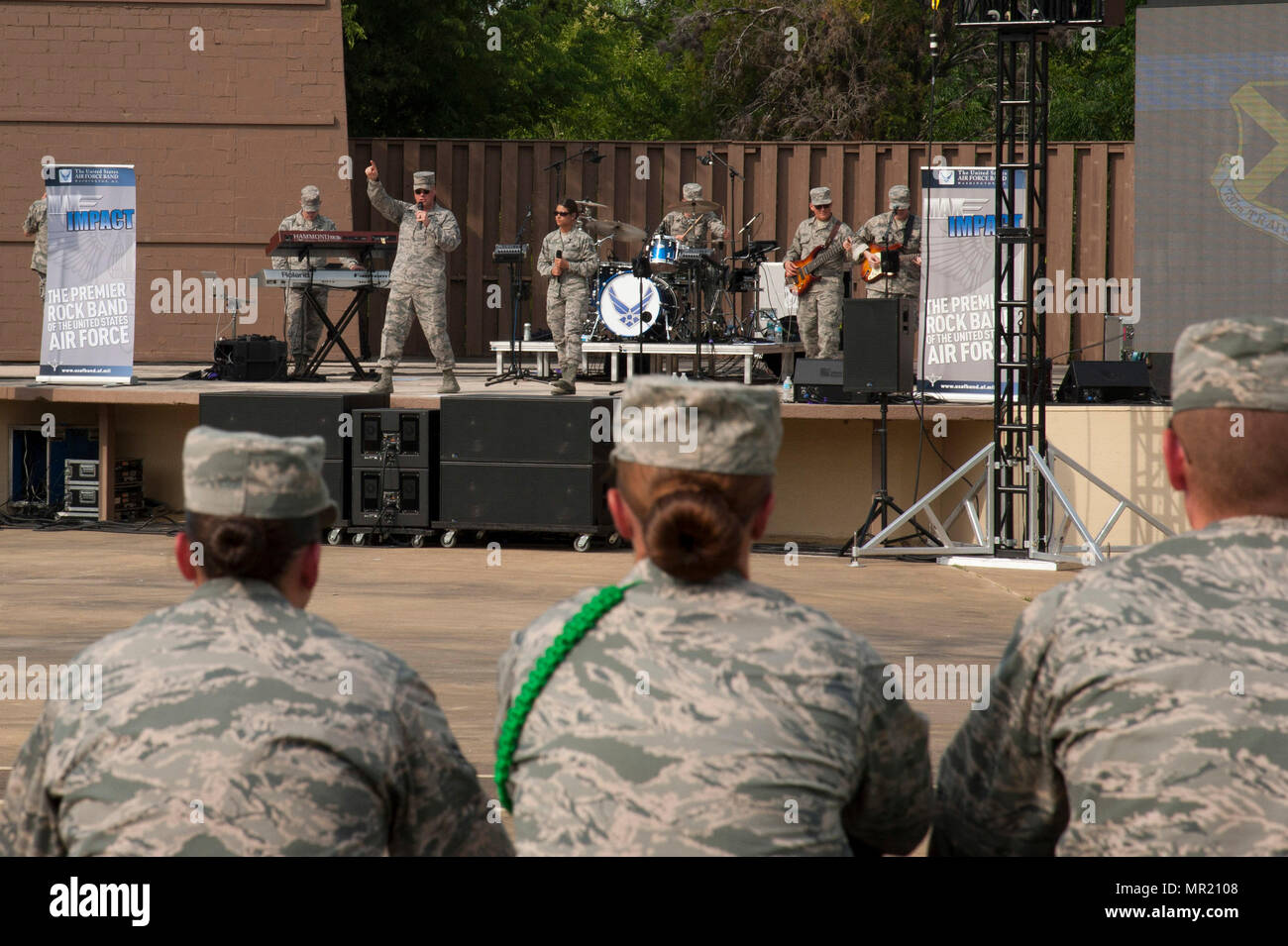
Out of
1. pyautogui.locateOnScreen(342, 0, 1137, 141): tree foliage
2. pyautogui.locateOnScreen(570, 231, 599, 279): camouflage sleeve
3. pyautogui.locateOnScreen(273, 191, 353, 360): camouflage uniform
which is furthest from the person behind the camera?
pyautogui.locateOnScreen(342, 0, 1137, 141): tree foliage

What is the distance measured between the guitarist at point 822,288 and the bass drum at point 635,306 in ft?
3.76

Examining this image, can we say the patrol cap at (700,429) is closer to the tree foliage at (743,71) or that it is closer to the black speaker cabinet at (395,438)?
the black speaker cabinet at (395,438)

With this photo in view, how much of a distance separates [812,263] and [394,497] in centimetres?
465

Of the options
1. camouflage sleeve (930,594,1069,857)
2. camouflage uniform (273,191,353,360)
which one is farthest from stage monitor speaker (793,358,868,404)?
camouflage sleeve (930,594,1069,857)

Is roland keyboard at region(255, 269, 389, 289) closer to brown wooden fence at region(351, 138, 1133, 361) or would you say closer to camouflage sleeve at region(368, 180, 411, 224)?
camouflage sleeve at region(368, 180, 411, 224)

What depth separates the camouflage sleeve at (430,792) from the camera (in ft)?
7.23

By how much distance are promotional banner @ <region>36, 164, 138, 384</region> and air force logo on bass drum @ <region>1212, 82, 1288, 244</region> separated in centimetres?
806

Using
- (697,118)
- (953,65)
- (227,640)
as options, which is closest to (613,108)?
(697,118)

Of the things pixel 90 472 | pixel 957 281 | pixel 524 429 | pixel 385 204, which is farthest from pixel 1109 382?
pixel 90 472

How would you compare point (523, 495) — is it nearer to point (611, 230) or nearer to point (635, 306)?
point (635, 306)

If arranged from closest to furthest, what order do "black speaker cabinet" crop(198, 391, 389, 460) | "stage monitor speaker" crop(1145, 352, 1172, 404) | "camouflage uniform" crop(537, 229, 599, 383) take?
1. "black speaker cabinet" crop(198, 391, 389, 460)
2. "stage monitor speaker" crop(1145, 352, 1172, 404)
3. "camouflage uniform" crop(537, 229, 599, 383)

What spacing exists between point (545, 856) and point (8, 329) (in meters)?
17.3

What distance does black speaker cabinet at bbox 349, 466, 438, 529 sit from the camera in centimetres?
1135

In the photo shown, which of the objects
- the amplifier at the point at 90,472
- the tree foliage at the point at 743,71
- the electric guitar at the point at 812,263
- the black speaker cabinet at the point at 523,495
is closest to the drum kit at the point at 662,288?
the electric guitar at the point at 812,263
